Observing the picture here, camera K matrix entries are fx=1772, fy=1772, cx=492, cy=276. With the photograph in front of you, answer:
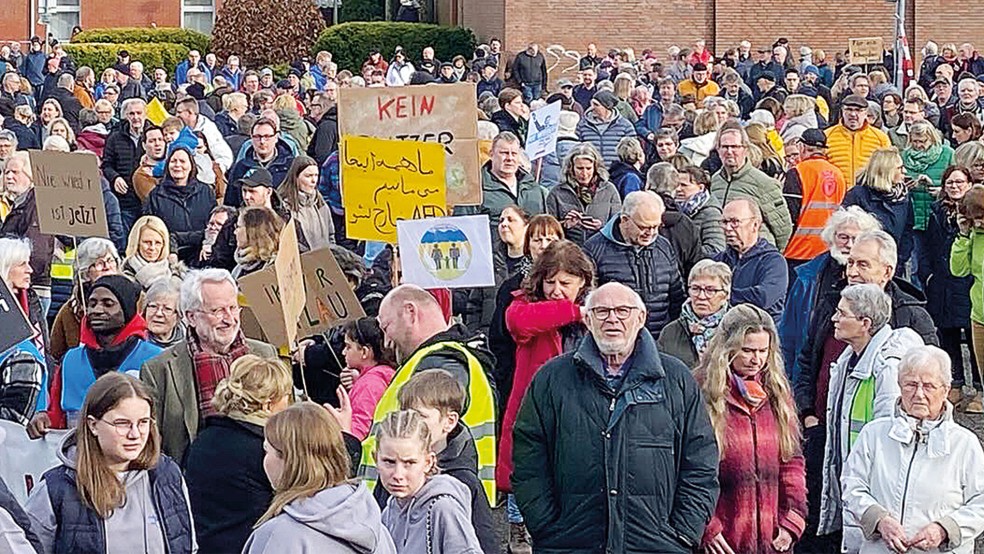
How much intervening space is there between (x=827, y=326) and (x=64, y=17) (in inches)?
1802

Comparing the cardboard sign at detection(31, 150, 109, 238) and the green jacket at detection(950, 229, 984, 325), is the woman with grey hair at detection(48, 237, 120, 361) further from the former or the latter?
the green jacket at detection(950, 229, 984, 325)

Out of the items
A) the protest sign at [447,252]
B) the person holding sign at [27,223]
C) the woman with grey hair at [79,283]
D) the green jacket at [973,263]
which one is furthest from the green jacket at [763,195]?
the person holding sign at [27,223]

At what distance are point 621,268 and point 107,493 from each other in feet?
14.1

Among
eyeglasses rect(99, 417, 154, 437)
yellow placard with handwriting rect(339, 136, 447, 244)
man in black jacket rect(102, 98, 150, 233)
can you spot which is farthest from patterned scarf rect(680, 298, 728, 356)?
man in black jacket rect(102, 98, 150, 233)

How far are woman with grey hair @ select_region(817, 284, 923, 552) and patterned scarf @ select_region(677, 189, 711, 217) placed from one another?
10.9 feet

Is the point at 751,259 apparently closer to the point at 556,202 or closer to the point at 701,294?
the point at 701,294

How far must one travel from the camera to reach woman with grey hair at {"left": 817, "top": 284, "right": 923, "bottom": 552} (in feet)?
24.1

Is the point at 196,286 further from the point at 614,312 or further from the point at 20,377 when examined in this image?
the point at 614,312

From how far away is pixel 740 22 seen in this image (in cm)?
3566

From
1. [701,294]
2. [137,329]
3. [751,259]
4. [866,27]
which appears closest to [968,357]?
[751,259]

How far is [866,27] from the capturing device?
35.8 meters

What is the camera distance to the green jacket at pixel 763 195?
11.3 meters

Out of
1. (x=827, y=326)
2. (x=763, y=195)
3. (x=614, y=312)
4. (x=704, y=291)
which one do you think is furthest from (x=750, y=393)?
(x=763, y=195)

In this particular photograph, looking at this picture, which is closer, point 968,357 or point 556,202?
point 556,202
